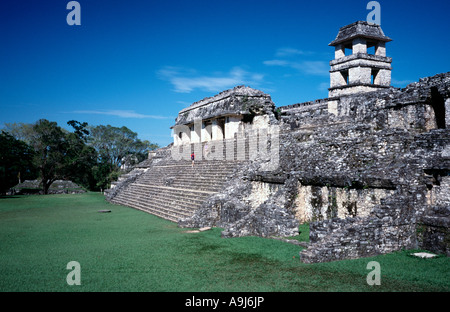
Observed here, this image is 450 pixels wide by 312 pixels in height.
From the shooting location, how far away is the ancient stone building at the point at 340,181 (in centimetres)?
679

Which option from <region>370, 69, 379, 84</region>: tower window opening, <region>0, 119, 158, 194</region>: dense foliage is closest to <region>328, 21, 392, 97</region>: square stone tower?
<region>370, 69, 379, 84</region>: tower window opening

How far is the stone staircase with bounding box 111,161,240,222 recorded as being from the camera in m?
13.3

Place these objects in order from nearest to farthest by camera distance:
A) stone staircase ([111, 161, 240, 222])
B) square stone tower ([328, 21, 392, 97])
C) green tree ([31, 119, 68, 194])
A: stone staircase ([111, 161, 240, 222]), square stone tower ([328, 21, 392, 97]), green tree ([31, 119, 68, 194])

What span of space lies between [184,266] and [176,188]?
33.3 feet

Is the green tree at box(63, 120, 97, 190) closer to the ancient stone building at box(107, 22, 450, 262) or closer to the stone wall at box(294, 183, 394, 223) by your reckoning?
the ancient stone building at box(107, 22, 450, 262)

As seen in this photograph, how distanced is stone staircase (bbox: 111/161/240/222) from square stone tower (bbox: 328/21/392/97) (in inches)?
596

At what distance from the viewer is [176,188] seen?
54.5 feet

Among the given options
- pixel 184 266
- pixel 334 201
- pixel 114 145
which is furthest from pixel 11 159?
pixel 334 201

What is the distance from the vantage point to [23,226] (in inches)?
467

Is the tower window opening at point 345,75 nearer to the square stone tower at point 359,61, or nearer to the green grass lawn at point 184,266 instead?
the square stone tower at point 359,61

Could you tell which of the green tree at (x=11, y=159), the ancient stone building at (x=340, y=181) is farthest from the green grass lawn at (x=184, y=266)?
the green tree at (x=11, y=159)

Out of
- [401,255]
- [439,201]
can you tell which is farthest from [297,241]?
[439,201]

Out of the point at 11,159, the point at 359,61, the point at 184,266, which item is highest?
the point at 359,61

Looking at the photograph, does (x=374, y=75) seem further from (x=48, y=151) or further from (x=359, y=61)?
(x=48, y=151)
